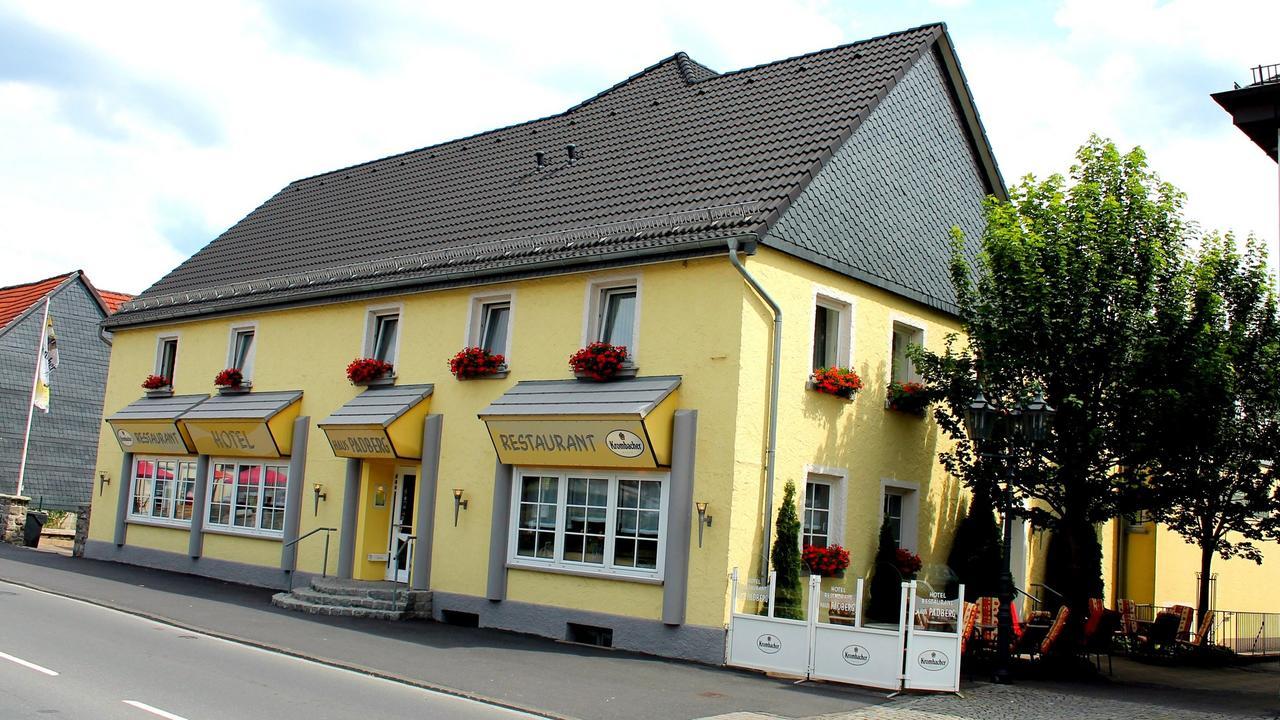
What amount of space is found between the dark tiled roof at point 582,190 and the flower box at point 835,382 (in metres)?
2.39

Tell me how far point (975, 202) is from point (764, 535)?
9419mm

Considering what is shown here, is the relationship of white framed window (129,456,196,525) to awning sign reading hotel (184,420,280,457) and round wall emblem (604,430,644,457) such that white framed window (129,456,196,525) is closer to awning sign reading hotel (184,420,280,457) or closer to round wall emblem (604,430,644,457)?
awning sign reading hotel (184,420,280,457)

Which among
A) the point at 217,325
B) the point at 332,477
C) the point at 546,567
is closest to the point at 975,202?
the point at 546,567

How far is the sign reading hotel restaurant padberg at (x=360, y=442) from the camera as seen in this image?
18.4 metres

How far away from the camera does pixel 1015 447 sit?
52.2ft

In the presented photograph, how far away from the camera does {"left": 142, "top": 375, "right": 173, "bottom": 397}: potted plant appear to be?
2470cm

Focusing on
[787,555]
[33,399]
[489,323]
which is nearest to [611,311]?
[489,323]

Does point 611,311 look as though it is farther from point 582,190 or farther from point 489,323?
point 582,190

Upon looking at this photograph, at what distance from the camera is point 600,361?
52.3ft

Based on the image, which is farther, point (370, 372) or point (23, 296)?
point (23, 296)

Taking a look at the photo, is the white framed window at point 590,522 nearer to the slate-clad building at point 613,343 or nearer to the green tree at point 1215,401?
the slate-clad building at point 613,343

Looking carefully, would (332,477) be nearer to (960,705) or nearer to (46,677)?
(46,677)

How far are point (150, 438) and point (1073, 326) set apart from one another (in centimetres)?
1817

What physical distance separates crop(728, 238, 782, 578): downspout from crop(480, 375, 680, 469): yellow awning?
4.20 feet
